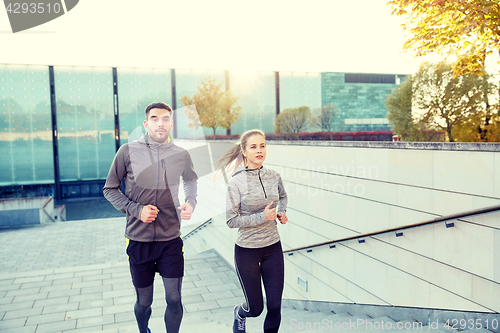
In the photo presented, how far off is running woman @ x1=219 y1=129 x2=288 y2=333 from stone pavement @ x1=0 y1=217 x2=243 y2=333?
1.84 metres

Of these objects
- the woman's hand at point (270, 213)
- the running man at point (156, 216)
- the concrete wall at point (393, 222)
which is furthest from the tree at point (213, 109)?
the woman's hand at point (270, 213)

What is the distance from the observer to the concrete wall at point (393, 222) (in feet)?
10.9

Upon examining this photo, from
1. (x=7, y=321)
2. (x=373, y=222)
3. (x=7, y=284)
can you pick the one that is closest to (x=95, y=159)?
(x=7, y=284)

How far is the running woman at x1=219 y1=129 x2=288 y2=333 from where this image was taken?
3.00m

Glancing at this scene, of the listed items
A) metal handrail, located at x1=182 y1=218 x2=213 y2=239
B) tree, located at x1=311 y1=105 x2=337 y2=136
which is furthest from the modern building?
metal handrail, located at x1=182 y1=218 x2=213 y2=239

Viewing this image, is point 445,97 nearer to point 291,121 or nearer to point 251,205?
point 291,121

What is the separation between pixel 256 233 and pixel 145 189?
0.98 meters

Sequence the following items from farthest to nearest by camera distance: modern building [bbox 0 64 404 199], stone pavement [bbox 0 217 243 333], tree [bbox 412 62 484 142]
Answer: modern building [bbox 0 64 404 199] → tree [bbox 412 62 484 142] → stone pavement [bbox 0 217 243 333]

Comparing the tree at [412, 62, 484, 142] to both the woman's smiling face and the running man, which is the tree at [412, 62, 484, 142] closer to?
the woman's smiling face

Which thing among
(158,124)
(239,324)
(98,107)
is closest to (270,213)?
(239,324)

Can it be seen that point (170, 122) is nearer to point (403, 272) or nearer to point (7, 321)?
point (403, 272)

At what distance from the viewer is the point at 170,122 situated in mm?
3283

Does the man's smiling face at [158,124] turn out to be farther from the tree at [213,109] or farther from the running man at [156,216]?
the tree at [213,109]

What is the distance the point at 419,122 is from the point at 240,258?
10462 mm
